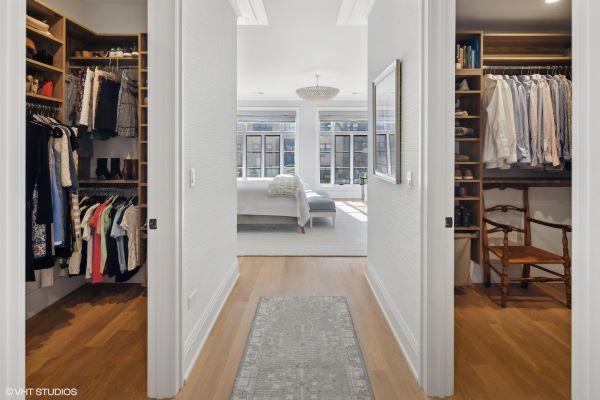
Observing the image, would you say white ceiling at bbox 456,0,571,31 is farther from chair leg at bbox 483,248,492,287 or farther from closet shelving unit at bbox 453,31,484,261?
chair leg at bbox 483,248,492,287

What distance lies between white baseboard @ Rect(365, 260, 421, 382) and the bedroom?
158 centimetres

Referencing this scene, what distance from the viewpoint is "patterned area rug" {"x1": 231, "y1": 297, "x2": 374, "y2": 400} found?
2.02 meters

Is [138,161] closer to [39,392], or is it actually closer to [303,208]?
[39,392]

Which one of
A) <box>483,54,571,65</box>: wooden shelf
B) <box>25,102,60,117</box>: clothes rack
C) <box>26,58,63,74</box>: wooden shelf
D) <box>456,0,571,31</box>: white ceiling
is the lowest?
<box>25,102,60,117</box>: clothes rack

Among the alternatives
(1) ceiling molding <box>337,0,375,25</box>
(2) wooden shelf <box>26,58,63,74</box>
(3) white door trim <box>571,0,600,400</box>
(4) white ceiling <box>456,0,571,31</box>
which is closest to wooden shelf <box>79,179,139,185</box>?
Result: (2) wooden shelf <box>26,58,63,74</box>

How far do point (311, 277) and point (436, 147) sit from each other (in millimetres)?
2335

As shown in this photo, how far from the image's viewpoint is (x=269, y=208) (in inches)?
255

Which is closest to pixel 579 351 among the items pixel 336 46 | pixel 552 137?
pixel 552 137

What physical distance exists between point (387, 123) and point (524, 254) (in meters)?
1.52

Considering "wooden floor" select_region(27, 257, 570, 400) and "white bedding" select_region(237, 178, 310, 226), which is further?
"white bedding" select_region(237, 178, 310, 226)

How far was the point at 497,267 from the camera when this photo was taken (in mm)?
3871

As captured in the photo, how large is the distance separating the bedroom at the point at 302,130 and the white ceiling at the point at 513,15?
3.71 ft

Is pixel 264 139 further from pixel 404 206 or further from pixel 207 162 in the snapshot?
pixel 404 206

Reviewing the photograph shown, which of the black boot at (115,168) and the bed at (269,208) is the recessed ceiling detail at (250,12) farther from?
the bed at (269,208)
